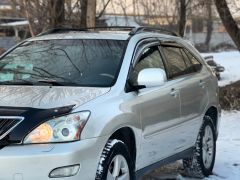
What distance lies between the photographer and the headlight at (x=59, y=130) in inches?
174

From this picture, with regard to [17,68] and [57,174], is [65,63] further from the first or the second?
[57,174]

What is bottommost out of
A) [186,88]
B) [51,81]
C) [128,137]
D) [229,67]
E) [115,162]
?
[229,67]

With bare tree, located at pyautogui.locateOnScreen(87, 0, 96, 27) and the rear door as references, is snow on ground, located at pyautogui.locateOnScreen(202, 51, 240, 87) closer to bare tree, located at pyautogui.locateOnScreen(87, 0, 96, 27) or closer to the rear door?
bare tree, located at pyautogui.locateOnScreen(87, 0, 96, 27)

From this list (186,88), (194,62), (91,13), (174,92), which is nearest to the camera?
(174,92)

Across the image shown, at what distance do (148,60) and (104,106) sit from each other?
4.59ft

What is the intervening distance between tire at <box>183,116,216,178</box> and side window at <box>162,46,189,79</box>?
2.58ft

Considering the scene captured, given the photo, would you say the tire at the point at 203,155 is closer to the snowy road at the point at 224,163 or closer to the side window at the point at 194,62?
the snowy road at the point at 224,163

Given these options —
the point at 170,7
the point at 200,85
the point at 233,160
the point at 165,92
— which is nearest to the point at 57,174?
the point at 165,92

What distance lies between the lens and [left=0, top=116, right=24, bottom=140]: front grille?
14.4ft

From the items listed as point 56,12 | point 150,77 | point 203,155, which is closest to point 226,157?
point 203,155

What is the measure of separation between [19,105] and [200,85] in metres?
3.05

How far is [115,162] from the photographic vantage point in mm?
4988

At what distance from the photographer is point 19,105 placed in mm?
4609

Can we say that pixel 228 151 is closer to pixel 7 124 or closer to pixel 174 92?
pixel 174 92
